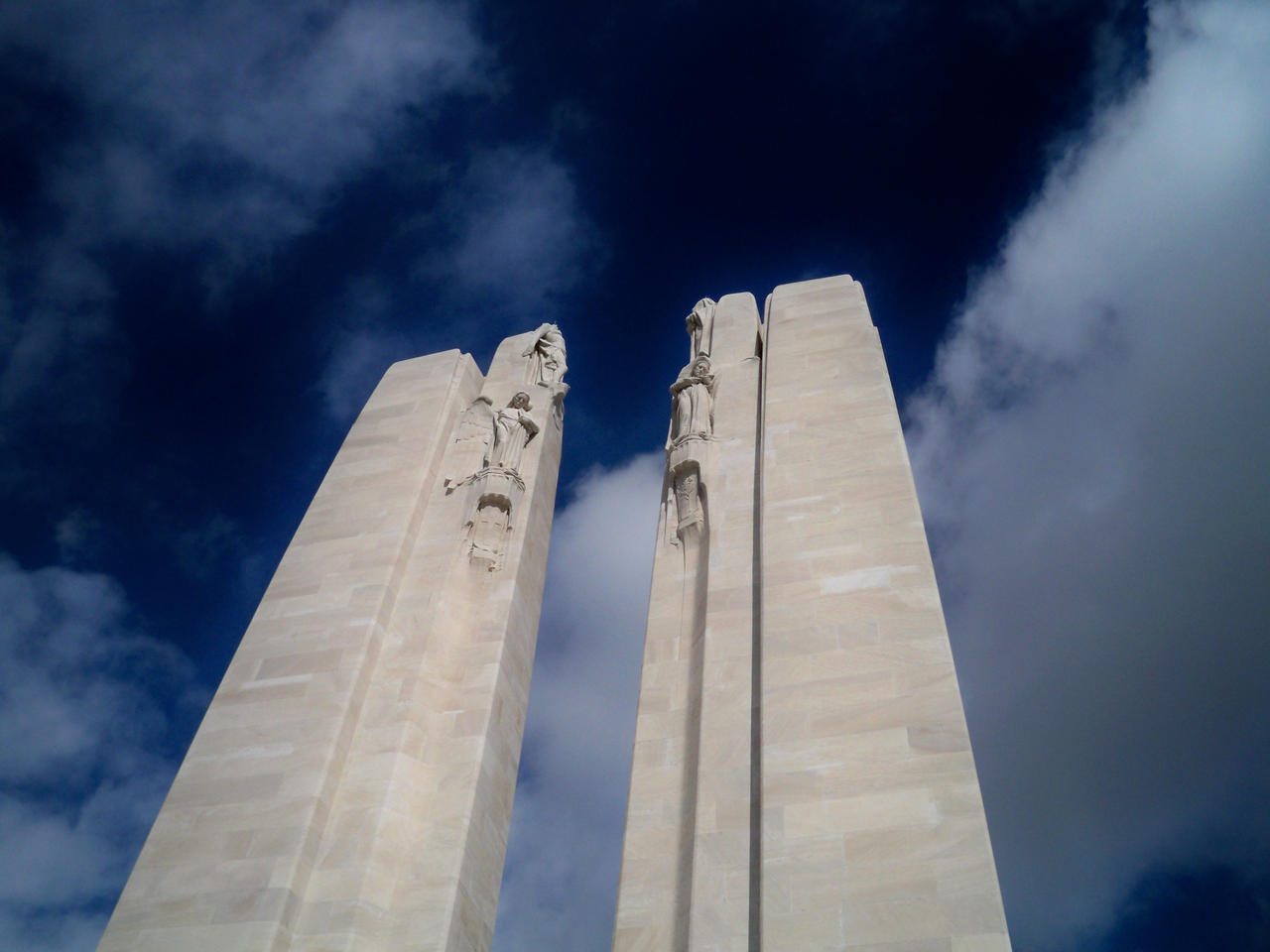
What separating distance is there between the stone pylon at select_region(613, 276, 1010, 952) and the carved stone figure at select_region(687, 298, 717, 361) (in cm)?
210

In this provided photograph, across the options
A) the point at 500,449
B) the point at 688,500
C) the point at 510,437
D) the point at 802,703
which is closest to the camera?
the point at 802,703

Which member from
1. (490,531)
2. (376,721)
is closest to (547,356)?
(490,531)

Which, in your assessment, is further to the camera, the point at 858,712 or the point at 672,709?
the point at 672,709

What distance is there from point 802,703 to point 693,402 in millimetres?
6494

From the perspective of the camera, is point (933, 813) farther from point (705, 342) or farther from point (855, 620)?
point (705, 342)

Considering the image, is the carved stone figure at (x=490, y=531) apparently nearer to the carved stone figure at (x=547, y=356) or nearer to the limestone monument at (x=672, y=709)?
the limestone monument at (x=672, y=709)

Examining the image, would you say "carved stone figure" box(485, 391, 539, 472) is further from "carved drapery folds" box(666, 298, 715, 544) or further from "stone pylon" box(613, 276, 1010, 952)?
"stone pylon" box(613, 276, 1010, 952)

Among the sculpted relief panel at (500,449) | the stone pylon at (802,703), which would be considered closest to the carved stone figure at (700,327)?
the stone pylon at (802,703)

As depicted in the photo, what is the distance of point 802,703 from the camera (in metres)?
10.9

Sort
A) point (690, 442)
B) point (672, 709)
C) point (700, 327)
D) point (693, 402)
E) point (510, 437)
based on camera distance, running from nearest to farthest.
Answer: point (672, 709), point (690, 442), point (693, 402), point (510, 437), point (700, 327)

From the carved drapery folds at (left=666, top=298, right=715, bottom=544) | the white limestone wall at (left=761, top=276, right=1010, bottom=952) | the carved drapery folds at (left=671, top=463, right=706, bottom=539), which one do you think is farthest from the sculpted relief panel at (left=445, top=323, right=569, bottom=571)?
the white limestone wall at (left=761, top=276, right=1010, bottom=952)

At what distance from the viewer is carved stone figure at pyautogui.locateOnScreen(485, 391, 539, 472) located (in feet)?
55.7

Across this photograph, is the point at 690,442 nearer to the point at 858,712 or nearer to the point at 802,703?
the point at 802,703

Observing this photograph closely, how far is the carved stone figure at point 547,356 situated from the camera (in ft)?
64.8
